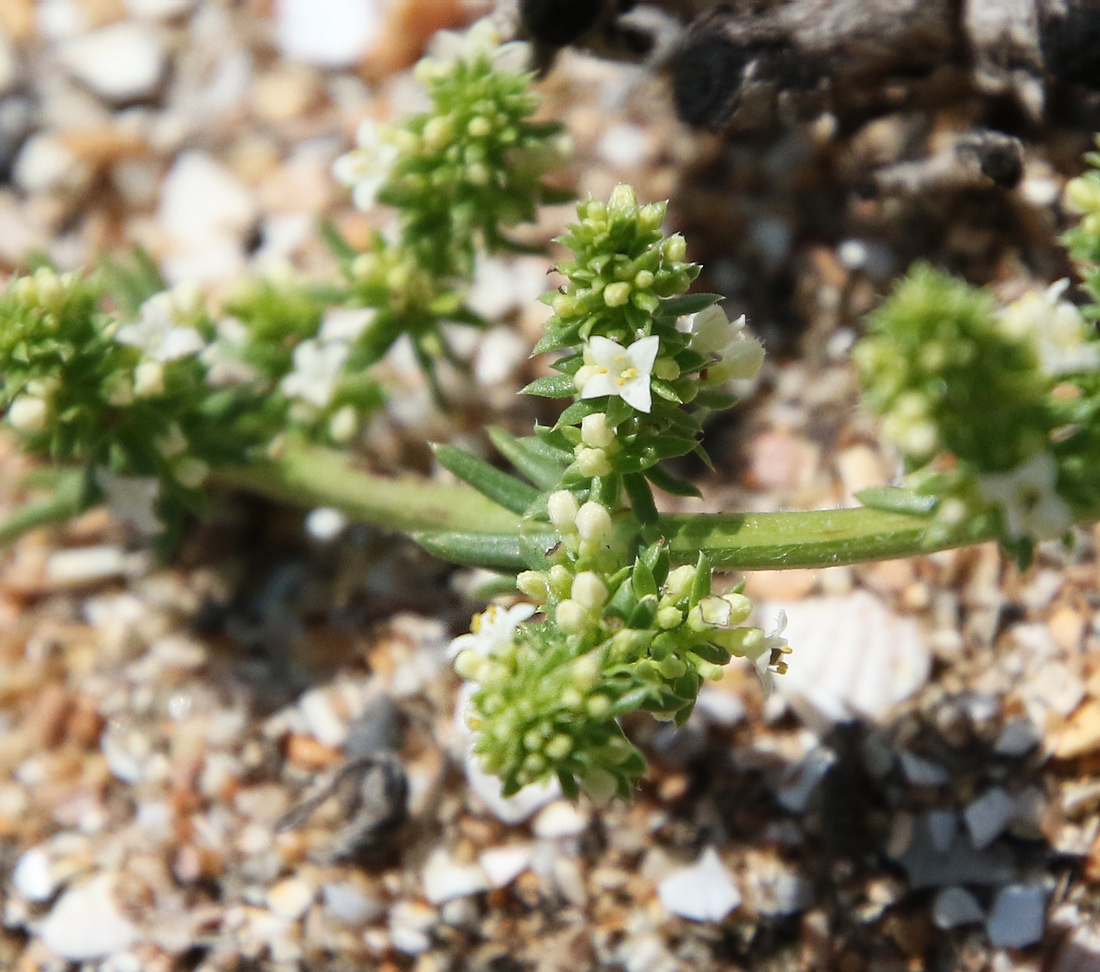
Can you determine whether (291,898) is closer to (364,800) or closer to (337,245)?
(364,800)

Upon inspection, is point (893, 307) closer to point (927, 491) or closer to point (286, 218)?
point (927, 491)

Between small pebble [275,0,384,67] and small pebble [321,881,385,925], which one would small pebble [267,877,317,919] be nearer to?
small pebble [321,881,385,925]

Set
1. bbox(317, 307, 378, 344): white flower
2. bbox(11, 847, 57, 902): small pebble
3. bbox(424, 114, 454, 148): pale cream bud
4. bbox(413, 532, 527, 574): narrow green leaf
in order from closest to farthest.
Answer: bbox(413, 532, 527, 574): narrow green leaf → bbox(424, 114, 454, 148): pale cream bud → bbox(11, 847, 57, 902): small pebble → bbox(317, 307, 378, 344): white flower

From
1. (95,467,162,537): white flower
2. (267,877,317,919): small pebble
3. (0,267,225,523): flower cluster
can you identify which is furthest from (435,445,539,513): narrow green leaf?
(267,877,317,919): small pebble

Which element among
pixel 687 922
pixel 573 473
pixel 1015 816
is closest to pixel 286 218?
pixel 573 473

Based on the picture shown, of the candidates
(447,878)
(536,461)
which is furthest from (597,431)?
(447,878)

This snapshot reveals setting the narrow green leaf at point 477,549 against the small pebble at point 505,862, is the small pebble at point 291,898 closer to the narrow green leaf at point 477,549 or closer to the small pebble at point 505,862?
the small pebble at point 505,862

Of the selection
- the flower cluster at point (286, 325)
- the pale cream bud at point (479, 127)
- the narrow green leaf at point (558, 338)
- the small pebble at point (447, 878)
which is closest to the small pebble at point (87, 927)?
the small pebble at point (447, 878)
